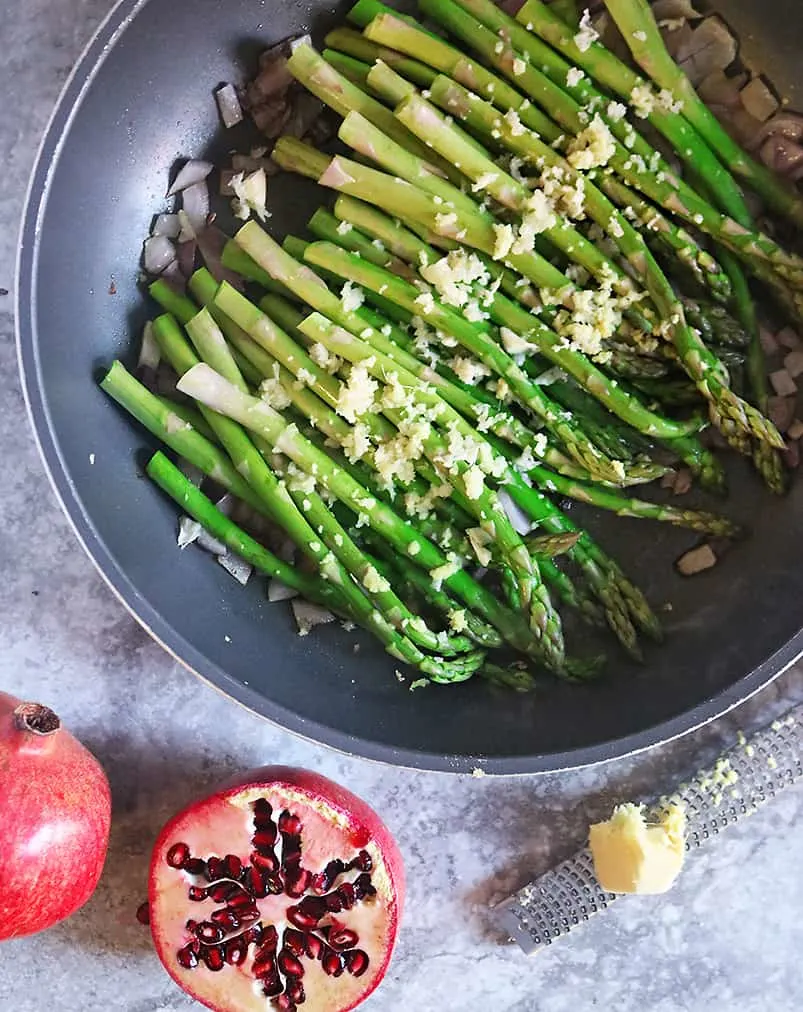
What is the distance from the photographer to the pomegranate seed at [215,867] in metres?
1.65

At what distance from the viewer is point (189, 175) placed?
176cm

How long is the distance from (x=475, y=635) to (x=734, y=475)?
20.0 inches

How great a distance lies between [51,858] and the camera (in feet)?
5.33

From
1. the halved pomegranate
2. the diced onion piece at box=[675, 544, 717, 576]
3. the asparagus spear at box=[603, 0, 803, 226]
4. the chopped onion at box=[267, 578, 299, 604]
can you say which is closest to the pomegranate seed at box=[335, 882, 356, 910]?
the halved pomegranate

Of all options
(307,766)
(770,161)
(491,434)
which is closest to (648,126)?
(770,161)

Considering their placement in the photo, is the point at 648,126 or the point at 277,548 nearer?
the point at 648,126

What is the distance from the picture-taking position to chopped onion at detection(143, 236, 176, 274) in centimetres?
177

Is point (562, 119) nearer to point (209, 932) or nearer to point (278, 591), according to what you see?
point (278, 591)

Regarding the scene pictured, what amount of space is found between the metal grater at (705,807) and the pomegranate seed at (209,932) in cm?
51

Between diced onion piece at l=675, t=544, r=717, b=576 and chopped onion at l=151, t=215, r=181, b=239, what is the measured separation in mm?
1012

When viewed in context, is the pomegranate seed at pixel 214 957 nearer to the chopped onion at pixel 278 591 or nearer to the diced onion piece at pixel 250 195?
the chopped onion at pixel 278 591

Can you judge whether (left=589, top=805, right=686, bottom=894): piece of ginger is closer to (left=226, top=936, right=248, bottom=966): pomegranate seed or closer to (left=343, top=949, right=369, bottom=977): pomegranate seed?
(left=343, top=949, right=369, bottom=977): pomegranate seed

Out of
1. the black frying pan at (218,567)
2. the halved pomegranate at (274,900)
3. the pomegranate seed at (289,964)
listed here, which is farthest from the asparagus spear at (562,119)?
the pomegranate seed at (289,964)

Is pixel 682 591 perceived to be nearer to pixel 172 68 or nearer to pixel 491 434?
pixel 491 434
